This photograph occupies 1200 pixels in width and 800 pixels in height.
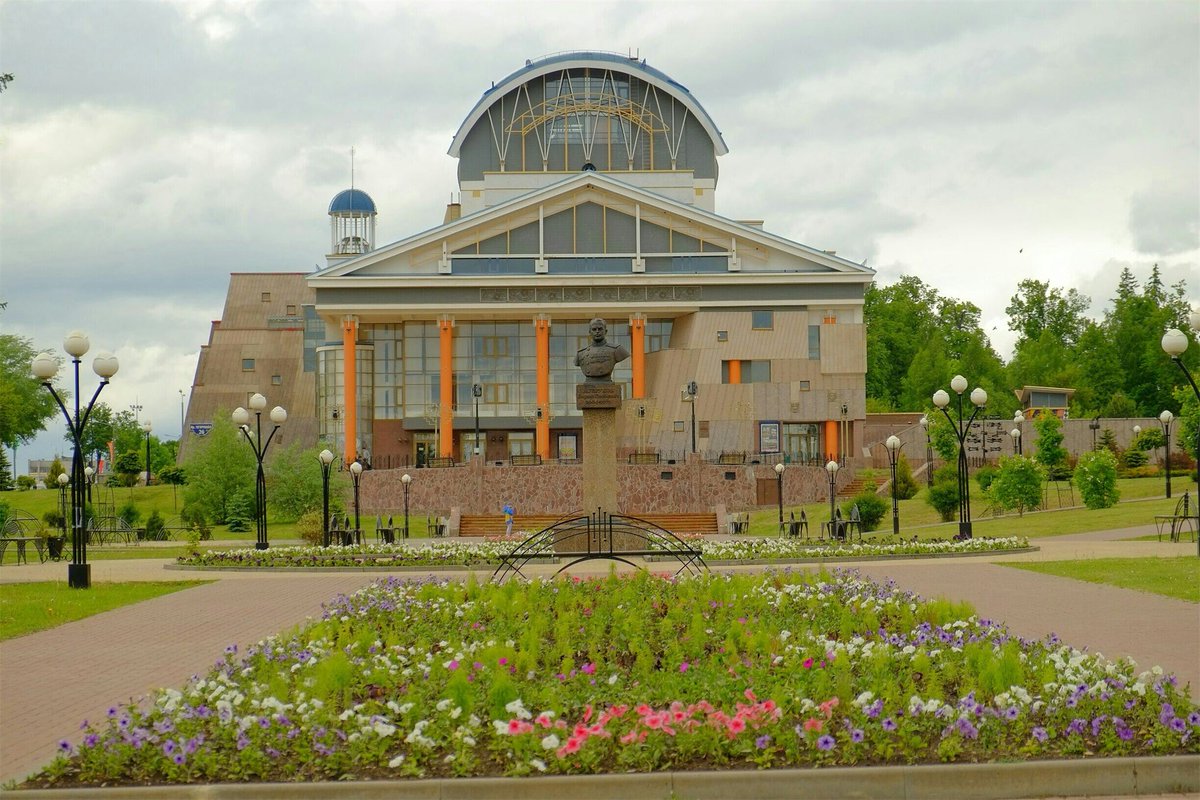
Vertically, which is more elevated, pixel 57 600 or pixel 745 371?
pixel 745 371

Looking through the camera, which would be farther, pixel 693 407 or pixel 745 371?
pixel 745 371

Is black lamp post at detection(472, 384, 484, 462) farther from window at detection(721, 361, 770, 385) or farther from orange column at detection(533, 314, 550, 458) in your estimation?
window at detection(721, 361, 770, 385)

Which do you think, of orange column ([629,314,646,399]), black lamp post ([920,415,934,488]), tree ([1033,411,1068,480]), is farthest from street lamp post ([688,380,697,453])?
tree ([1033,411,1068,480])

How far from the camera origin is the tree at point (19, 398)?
2837 inches

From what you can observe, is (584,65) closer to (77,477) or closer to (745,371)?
(745,371)

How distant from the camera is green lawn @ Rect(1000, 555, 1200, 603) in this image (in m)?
18.5

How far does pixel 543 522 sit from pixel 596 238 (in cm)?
1958

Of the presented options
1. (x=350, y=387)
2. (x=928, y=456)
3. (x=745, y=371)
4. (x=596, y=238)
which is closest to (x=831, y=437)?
(x=928, y=456)

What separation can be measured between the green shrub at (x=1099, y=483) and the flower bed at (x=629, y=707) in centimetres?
3068

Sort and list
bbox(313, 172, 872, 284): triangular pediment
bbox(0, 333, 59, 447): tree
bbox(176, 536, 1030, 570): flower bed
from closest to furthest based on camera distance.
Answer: bbox(176, 536, 1030, 570): flower bed
bbox(313, 172, 872, 284): triangular pediment
bbox(0, 333, 59, 447): tree

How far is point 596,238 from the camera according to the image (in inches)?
2611

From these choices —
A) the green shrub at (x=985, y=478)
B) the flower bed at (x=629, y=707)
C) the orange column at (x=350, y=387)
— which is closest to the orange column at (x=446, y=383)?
the orange column at (x=350, y=387)

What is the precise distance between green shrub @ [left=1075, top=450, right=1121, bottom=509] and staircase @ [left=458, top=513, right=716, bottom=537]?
1474 centimetres

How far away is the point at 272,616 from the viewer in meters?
17.9
